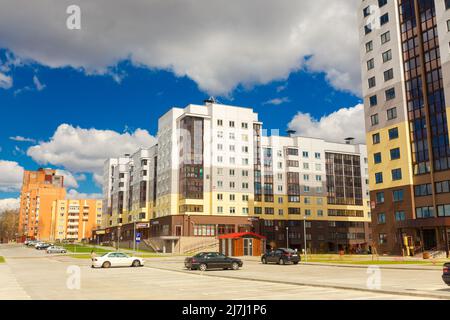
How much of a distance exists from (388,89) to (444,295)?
59061 millimetres

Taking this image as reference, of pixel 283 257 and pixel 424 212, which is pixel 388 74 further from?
pixel 283 257

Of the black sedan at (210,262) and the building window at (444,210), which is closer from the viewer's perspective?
the black sedan at (210,262)

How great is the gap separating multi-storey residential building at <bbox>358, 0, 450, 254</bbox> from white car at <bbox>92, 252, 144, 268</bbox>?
39.1 metres

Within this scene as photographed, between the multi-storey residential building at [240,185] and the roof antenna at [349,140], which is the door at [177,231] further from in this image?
the roof antenna at [349,140]

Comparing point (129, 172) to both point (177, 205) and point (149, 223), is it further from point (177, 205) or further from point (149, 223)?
point (177, 205)

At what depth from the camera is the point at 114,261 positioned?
1613 inches

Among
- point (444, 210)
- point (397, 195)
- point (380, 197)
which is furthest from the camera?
point (380, 197)

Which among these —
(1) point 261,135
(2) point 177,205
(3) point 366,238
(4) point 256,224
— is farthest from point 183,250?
(3) point 366,238

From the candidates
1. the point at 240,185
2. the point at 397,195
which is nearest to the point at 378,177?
the point at 397,195

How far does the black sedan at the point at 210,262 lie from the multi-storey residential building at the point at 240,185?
52853 millimetres

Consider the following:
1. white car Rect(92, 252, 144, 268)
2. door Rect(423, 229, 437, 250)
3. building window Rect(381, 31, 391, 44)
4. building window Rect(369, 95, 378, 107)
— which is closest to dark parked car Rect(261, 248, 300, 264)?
white car Rect(92, 252, 144, 268)

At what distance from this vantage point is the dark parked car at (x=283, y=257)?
44344 millimetres

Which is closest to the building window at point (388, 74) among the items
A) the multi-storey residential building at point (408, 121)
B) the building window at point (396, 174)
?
the multi-storey residential building at point (408, 121)

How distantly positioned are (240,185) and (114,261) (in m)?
58.5
